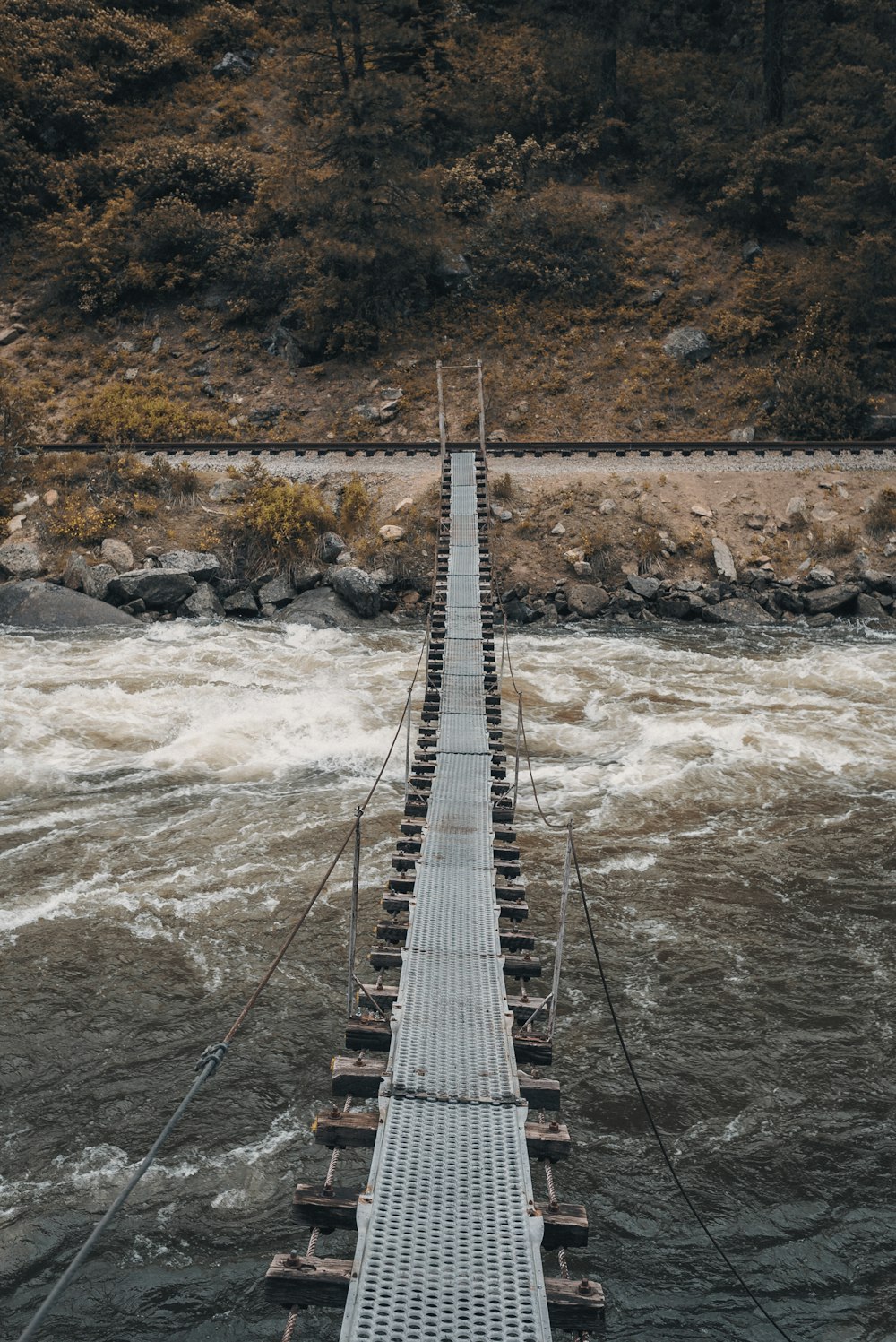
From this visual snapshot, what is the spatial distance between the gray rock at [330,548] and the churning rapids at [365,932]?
5.33m

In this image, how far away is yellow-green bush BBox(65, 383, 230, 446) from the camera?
2686cm

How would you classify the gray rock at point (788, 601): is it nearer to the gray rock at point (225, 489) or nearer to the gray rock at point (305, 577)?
the gray rock at point (305, 577)

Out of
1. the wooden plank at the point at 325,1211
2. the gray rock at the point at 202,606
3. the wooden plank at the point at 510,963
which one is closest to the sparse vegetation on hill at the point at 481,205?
the gray rock at the point at 202,606

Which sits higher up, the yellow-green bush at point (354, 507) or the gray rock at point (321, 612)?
the yellow-green bush at point (354, 507)

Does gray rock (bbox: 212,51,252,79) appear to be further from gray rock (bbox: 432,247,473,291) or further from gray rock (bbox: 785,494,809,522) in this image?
gray rock (bbox: 785,494,809,522)

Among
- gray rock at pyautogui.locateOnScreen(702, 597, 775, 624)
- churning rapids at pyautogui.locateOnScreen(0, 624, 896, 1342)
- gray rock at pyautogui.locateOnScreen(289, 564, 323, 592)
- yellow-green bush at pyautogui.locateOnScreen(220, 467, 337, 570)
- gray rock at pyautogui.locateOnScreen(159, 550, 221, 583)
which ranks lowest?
churning rapids at pyautogui.locateOnScreen(0, 624, 896, 1342)

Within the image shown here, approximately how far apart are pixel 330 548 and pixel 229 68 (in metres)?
28.4

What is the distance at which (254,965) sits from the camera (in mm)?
10039

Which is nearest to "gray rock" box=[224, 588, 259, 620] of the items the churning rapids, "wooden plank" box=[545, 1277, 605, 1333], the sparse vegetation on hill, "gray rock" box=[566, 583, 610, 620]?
the churning rapids

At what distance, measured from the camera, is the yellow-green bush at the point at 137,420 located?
2686 centimetres

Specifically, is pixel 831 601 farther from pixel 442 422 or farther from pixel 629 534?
pixel 442 422

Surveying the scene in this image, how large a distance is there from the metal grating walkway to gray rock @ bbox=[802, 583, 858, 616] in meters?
13.5

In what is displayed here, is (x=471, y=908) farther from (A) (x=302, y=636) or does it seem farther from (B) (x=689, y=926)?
(A) (x=302, y=636)

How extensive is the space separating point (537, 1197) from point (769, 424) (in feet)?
73.0
